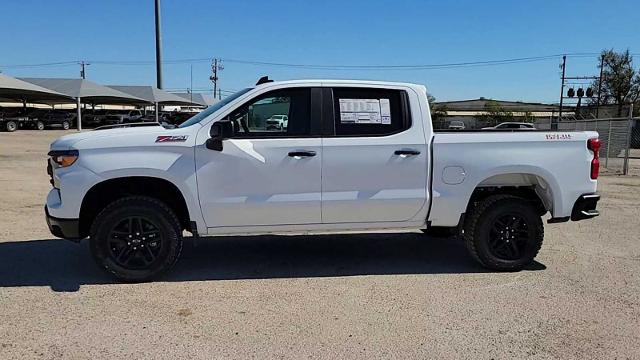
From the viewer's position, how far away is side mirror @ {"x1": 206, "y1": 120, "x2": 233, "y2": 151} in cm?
525

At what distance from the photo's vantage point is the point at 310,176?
18.1 feet

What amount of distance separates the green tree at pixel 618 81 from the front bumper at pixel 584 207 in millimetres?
69220

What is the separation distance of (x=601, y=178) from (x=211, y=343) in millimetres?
14547

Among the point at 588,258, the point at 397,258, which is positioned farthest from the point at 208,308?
the point at 588,258

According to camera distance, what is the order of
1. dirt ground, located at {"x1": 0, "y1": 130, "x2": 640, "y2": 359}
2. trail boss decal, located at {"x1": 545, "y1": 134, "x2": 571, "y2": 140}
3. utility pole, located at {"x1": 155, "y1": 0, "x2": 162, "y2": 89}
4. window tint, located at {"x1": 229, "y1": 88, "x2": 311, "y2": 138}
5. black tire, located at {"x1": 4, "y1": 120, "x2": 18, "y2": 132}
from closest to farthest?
dirt ground, located at {"x1": 0, "y1": 130, "x2": 640, "y2": 359}, window tint, located at {"x1": 229, "y1": 88, "x2": 311, "y2": 138}, trail boss decal, located at {"x1": 545, "y1": 134, "x2": 571, "y2": 140}, utility pole, located at {"x1": 155, "y1": 0, "x2": 162, "y2": 89}, black tire, located at {"x1": 4, "y1": 120, "x2": 18, "y2": 132}

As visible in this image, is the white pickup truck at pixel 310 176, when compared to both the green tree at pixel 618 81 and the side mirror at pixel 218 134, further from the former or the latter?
the green tree at pixel 618 81

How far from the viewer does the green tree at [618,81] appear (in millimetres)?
67000

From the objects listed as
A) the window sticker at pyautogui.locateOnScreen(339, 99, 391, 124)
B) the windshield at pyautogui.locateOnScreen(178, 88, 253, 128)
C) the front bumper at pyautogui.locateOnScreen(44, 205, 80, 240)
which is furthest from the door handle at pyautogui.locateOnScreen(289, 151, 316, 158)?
the front bumper at pyautogui.locateOnScreen(44, 205, 80, 240)

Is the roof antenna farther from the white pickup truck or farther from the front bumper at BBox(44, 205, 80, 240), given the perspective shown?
the front bumper at BBox(44, 205, 80, 240)

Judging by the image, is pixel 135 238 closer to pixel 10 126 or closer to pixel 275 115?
pixel 275 115

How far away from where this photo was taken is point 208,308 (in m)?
4.77

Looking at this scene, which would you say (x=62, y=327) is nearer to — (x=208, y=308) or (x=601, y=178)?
(x=208, y=308)

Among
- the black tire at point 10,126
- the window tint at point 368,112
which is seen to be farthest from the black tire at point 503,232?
the black tire at point 10,126

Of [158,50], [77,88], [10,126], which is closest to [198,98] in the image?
[77,88]
